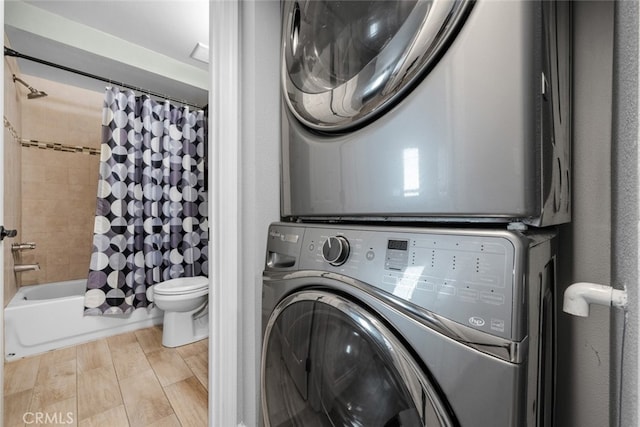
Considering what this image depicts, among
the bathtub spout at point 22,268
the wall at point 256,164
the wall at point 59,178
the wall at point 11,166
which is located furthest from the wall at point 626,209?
the wall at point 59,178

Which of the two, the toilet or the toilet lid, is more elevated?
the toilet lid

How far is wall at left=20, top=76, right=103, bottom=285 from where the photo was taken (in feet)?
7.54

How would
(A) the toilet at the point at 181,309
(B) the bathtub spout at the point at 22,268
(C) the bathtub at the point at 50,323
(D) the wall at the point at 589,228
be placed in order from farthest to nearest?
(B) the bathtub spout at the point at 22,268 → (A) the toilet at the point at 181,309 → (C) the bathtub at the point at 50,323 → (D) the wall at the point at 589,228

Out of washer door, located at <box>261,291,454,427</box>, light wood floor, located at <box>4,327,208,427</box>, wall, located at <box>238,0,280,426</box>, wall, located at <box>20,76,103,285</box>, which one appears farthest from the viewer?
wall, located at <box>20,76,103,285</box>

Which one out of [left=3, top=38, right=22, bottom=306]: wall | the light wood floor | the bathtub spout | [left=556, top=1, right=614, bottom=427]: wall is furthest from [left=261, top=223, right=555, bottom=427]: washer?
the bathtub spout

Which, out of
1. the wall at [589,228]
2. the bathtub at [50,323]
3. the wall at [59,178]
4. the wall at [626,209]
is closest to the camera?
the wall at [626,209]

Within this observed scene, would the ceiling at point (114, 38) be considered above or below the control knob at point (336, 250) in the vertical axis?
above

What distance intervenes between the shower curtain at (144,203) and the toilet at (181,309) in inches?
13.9

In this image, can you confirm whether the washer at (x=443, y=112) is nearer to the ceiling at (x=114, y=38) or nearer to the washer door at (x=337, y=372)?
the washer door at (x=337, y=372)

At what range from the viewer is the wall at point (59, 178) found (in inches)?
90.5

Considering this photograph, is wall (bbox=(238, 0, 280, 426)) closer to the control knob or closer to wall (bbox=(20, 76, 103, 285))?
the control knob

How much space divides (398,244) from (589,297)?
0.31 m

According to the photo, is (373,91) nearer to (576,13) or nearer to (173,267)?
(576,13)

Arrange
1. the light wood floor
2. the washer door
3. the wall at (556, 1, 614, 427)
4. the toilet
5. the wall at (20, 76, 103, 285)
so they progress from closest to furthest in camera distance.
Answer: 1. the washer door
2. the wall at (556, 1, 614, 427)
3. the light wood floor
4. the toilet
5. the wall at (20, 76, 103, 285)
